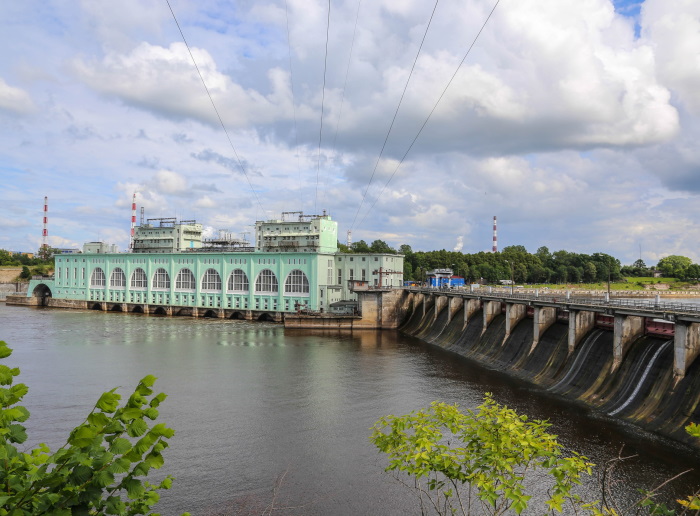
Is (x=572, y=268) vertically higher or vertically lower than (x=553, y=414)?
higher

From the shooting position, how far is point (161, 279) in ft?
315

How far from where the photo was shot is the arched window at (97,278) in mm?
102369

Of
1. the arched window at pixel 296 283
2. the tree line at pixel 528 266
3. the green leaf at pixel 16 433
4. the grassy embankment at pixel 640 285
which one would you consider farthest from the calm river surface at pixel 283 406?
the grassy embankment at pixel 640 285

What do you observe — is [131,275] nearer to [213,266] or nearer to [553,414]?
[213,266]

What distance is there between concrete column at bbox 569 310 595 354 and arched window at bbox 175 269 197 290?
71490mm

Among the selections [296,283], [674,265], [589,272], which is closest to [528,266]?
[589,272]

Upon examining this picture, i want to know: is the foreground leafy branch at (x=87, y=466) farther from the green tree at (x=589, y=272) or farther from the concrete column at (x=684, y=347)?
→ the green tree at (x=589, y=272)

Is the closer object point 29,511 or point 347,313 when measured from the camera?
point 29,511

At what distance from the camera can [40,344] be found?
2153 inches

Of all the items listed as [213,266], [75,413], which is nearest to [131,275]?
[213,266]

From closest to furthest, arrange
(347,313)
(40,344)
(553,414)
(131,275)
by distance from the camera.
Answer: (553,414) → (40,344) → (347,313) → (131,275)

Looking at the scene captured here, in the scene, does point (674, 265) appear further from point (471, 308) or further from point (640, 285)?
point (471, 308)

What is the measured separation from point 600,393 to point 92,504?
1231 inches

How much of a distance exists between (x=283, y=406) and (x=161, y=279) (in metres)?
72.6
